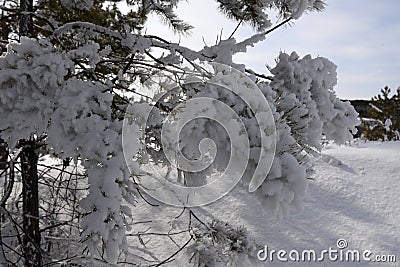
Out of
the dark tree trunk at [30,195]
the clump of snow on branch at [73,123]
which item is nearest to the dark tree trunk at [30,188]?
the dark tree trunk at [30,195]

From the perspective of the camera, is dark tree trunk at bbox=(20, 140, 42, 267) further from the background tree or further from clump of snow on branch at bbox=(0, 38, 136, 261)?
clump of snow on branch at bbox=(0, 38, 136, 261)

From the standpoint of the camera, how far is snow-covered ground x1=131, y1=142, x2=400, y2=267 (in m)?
5.02

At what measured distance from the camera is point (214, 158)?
5.47 feet

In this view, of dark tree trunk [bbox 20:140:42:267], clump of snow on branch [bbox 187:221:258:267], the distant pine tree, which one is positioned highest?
the distant pine tree

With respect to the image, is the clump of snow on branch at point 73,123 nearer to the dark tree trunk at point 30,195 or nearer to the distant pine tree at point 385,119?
the dark tree trunk at point 30,195

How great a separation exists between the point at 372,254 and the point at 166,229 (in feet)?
7.93

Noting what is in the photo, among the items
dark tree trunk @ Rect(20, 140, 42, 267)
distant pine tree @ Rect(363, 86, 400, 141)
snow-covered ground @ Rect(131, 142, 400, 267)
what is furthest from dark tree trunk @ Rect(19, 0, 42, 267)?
distant pine tree @ Rect(363, 86, 400, 141)

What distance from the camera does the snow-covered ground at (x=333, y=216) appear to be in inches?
198

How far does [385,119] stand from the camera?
12.9 meters

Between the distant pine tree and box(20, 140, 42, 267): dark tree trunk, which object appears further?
the distant pine tree

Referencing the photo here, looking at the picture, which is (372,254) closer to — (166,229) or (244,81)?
(166,229)

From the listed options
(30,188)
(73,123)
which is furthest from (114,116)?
(30,188)

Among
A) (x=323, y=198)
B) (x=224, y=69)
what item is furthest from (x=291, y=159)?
(x=323, y=198)

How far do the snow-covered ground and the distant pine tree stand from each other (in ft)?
19.2
